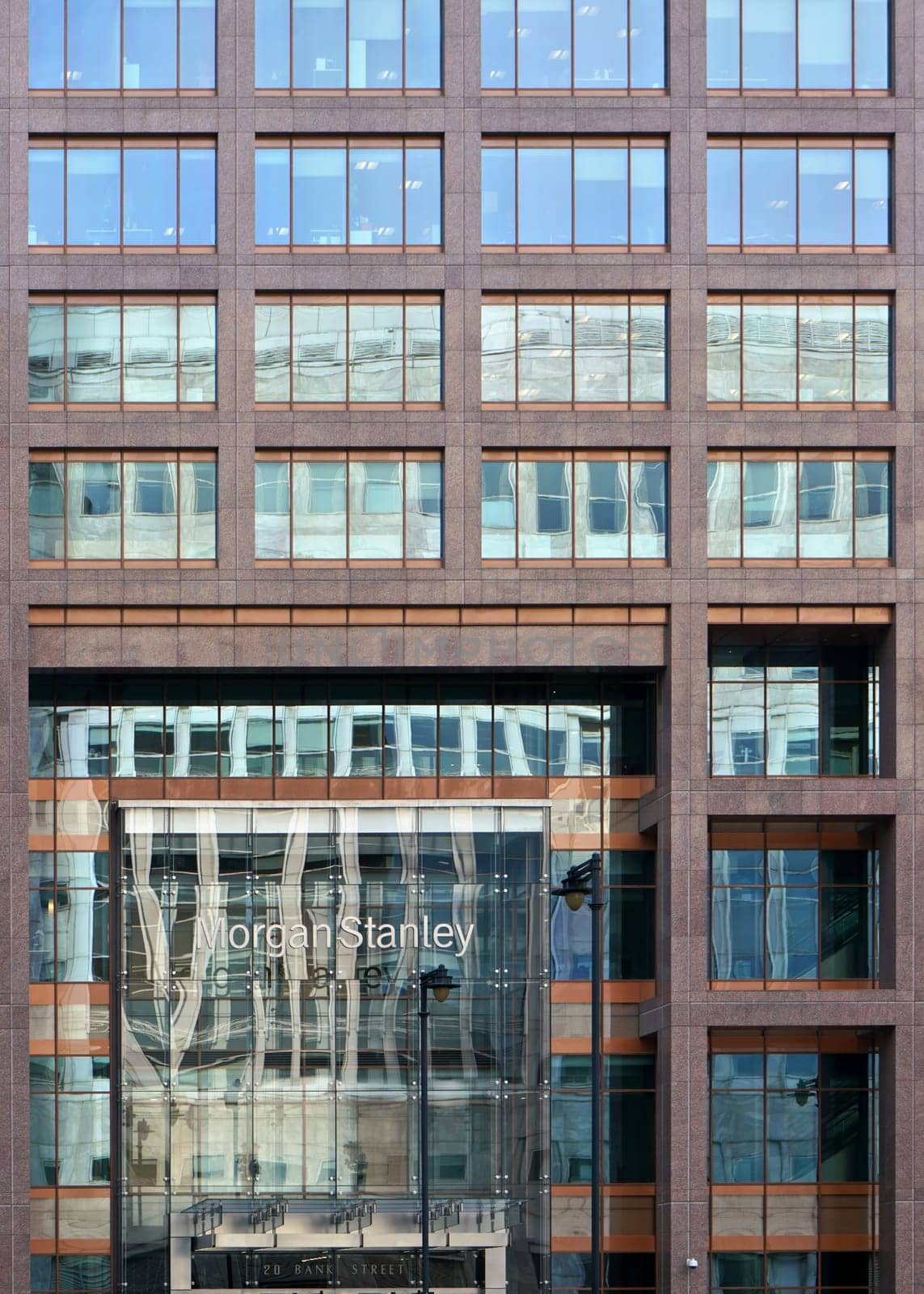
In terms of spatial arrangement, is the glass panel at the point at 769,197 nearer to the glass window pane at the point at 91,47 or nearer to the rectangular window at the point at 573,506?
the rectangular window at the point at 573,506

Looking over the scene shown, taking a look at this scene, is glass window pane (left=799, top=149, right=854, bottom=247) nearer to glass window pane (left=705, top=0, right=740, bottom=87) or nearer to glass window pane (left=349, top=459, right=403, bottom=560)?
glass window pane (left=705, top=0, right=740, bottom=87)

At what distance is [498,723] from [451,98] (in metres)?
15.4

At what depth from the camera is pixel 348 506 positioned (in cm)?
4406

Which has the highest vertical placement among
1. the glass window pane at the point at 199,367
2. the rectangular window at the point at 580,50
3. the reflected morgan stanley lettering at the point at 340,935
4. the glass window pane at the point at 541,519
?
the rectangular window at the point at 580,50

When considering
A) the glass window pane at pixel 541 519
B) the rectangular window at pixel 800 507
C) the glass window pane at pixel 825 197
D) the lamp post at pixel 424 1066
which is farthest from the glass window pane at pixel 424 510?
the glass window pane at pixel 825 197

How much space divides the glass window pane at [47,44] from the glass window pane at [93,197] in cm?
184

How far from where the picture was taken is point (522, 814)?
145 ft

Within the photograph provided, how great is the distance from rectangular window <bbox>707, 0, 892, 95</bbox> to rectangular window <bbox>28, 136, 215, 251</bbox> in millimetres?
12947

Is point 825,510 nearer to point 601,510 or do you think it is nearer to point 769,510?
point 769,510

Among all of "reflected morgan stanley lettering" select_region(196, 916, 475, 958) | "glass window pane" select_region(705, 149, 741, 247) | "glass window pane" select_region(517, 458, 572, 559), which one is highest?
"glass window pane" select_region(705, 149, 741, 247)

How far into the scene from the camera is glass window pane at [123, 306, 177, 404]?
145 feet

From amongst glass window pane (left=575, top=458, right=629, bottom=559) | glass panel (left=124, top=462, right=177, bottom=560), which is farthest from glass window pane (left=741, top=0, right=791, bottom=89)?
glass panel (left=124, top=462, right=177, bottom=560)

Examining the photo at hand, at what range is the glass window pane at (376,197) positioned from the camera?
44.4 m

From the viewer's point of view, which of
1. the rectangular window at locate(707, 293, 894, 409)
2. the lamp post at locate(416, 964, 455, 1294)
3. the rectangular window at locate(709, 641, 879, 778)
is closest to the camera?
the lamp post at locate(416, 964, 455, 1294)
